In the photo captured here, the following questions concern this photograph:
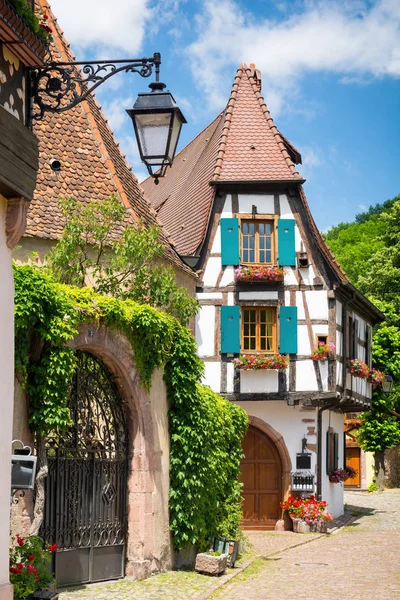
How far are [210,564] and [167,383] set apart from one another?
251 cm

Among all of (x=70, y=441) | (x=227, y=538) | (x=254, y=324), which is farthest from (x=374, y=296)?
(x=70, y=441)

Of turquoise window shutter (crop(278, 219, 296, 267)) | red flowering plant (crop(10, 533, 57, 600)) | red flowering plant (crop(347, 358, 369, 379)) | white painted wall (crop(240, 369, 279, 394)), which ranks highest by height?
turquoise window shutter (crop(278, 219, 296, 267))

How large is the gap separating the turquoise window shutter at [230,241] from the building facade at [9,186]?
48.5ft

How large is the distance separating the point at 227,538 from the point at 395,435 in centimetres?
2169

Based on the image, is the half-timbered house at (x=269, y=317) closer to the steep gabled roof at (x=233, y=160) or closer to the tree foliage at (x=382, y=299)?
the steep gabled roof at (x=233, y=160)

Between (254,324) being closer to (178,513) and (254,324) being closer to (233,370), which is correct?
(233,370)

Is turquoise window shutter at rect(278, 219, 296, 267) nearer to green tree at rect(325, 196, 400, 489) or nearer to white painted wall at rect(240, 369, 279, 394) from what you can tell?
white painted wall at rect(240, 369, 279, 394)

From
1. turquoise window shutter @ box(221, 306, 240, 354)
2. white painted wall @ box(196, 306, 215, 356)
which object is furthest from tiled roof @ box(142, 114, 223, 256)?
turquoise window shutter @ box(221, 306, 240, 354)

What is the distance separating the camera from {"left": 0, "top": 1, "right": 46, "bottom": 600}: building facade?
23.5ft

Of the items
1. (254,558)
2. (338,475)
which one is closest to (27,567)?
(254,558)

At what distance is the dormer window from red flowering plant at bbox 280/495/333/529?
5444mm

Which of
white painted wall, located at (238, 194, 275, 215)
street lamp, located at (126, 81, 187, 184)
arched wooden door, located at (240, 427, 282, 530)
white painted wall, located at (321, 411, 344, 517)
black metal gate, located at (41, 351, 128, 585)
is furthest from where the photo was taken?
white painted wall, located at (321, 411, 344, 517)

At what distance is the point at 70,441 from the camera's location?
11414mm

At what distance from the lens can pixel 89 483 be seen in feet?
38.5
